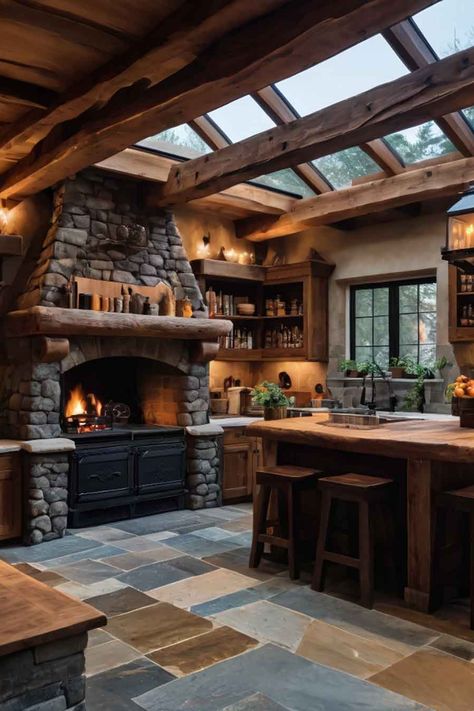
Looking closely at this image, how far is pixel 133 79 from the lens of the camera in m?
3.50

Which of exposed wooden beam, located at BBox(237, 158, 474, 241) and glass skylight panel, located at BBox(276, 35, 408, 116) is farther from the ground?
glass skylight panel, located at BBox(276, 35, 408, 116)

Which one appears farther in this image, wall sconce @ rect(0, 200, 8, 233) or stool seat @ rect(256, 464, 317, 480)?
wall sconce @ rect(0, 200, 8, 233)

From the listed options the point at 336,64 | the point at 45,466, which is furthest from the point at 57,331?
the point at 336,64

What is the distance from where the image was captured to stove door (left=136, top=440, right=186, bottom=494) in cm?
586

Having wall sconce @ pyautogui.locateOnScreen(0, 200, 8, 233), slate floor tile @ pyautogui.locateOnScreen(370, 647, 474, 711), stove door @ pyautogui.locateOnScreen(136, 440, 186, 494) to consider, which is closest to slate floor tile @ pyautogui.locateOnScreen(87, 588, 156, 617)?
slate floor tile @ pyautogui.locateOnScreen(370, 647, 474, 711)

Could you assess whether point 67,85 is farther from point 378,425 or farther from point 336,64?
point 378,425

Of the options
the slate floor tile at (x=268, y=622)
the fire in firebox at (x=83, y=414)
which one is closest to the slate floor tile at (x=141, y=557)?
the slate floor tile at (x=268, y=622)

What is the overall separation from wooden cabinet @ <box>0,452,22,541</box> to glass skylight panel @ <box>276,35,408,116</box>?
143 inches

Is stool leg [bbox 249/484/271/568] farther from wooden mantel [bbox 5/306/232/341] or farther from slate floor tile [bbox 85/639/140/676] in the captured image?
wooden mantel [bbox 5/306/232/341]

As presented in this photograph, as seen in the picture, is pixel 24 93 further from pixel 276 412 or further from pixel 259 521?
pixel 276 412

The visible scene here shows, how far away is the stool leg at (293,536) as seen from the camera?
13.7ft

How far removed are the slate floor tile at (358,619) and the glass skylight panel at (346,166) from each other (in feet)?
13.5

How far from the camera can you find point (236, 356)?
7.49 m

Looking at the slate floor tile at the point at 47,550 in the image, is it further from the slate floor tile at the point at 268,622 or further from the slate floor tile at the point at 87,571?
the slate floor tile at the point at 268,622
